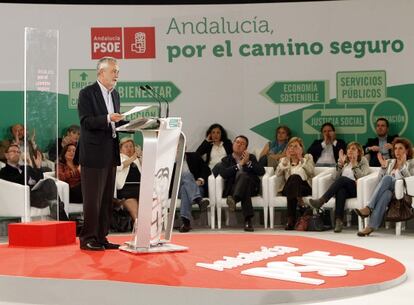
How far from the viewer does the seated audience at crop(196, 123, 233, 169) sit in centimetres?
1066

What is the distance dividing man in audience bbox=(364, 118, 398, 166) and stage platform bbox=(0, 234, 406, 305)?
4106 mm

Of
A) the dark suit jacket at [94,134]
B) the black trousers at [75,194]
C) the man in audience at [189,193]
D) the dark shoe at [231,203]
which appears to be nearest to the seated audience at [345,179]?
the dark shoe at [231,203]

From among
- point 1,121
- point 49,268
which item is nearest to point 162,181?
point 49,268

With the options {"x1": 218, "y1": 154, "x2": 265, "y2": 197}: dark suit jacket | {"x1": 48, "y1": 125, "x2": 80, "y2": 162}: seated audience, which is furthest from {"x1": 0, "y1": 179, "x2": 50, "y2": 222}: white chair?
{"x1": 218, "y1": 154, "x2": 265, "y2": 197}: dark suit jacket

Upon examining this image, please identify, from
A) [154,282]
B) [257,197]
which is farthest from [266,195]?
[154,282]

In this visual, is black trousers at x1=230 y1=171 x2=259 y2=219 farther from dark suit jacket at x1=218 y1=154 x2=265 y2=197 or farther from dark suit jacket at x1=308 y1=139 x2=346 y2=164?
dark suit jacket at x1=308 y1=139 x2=346 y2=164

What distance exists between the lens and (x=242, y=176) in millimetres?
9898

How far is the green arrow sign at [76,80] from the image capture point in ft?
35.8

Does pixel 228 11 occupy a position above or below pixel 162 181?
above

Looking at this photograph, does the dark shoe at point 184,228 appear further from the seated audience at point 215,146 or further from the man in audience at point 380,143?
the man in audience at point 380,143

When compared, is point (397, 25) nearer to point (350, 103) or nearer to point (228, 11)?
point (350, 103)

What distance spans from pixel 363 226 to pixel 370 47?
2.50m

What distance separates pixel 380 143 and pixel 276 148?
1282 mm

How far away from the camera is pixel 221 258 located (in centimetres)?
635
